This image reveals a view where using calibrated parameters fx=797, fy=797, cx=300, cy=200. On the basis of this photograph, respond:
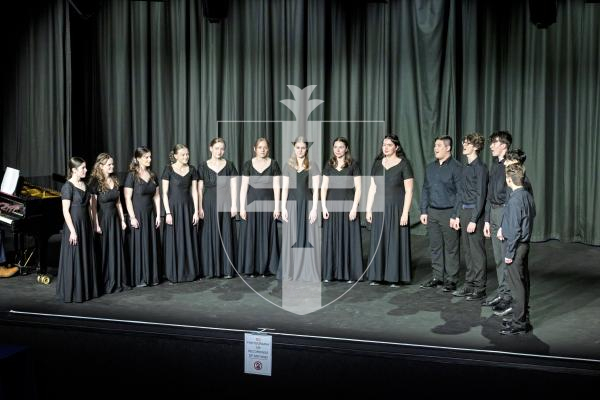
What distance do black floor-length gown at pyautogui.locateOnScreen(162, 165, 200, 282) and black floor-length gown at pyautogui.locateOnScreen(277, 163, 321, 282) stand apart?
772 millimetres

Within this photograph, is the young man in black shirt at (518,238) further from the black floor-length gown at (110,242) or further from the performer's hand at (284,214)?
the black floor-length gown at (110,242)

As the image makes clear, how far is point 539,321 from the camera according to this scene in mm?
5469

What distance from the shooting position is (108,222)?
632cm

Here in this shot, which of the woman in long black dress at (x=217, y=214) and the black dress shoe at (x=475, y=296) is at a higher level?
the woman in long black dress at (x=217, y=214)

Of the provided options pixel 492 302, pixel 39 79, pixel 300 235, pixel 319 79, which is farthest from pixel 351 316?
pixel 39 79

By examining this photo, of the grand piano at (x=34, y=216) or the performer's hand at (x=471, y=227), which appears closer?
the performer's hand at (x=471, y=227)

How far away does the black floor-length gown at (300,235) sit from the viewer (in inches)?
265

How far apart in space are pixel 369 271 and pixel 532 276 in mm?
1453

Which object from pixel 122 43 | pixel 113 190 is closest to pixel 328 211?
pixel 113 190

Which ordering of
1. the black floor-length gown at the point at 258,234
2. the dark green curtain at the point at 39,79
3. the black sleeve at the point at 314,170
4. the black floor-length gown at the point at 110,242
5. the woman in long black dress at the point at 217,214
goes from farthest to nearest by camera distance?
1. the dark green curtain at the point at 39,79
2. the black floor-length gown at the point at 258,234
3. the woman in long black dress at the point at 217,214
4. the black sleeve at the point at 314,170
5. the black floor-length gown at the point at 110,242

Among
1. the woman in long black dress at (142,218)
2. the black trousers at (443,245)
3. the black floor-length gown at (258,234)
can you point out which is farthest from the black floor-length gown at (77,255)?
the black trousers at (443,245)

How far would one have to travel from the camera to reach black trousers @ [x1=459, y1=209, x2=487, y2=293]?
5.98 meters

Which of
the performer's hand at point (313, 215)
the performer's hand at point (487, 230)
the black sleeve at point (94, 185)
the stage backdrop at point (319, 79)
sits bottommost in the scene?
the performer's hand at point (487, 230)

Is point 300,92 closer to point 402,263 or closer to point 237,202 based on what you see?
point 237,202
